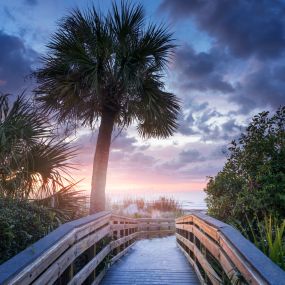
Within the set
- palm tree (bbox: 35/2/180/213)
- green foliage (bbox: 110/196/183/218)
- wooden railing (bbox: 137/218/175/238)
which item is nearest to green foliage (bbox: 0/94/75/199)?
palm tree (bbox: 35/2/180/213)

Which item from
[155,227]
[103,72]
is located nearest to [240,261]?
[103,72]

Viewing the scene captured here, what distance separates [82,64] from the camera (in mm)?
10688

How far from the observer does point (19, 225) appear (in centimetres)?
486

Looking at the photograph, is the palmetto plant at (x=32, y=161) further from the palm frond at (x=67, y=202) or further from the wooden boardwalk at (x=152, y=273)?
the wooden boardwalk at (x=152, y=273)

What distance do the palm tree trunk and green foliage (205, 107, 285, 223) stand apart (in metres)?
4.04

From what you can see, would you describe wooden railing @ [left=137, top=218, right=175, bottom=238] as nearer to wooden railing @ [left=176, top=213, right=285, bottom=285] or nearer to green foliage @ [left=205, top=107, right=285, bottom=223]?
green foliage @ [left=205, top=107, right=285, bottom=223]

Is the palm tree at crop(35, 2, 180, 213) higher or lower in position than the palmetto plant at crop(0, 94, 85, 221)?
higher

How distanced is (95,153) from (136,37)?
370cm

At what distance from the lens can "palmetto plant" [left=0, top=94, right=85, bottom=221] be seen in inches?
244

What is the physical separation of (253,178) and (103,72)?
5463mm

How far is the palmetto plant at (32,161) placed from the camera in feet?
20.3

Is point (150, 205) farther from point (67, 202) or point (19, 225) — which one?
point (19, 225)

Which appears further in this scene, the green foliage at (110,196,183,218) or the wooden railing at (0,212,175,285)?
the green foliage at (110,196,183,218)

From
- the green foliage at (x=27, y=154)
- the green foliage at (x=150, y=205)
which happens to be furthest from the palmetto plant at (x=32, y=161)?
the green foliage at (x=150, y=205)
